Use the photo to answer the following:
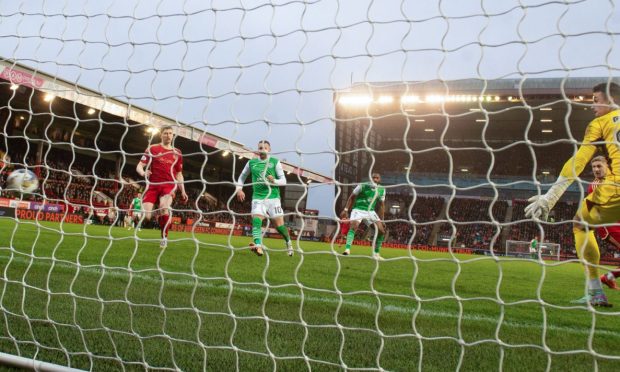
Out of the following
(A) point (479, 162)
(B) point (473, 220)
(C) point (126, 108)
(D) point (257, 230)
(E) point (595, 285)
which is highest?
(A) point (479, 162)

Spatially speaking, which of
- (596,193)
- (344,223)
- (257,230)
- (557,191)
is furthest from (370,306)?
(344,223)

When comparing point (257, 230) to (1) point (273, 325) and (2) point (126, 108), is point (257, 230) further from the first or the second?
(1) point (273, 325)

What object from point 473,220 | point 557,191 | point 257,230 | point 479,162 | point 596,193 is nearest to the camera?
point 557,191

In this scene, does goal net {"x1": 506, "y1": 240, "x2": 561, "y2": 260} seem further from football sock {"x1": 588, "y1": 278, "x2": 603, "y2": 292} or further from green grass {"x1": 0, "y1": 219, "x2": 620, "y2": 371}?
green grass {"x1": 0, "y1": 219, "x2": 620, "y2": 371}

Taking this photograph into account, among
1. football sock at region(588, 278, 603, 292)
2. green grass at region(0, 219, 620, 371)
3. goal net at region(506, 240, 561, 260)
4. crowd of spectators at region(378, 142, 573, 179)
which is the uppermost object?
crowd of spectators at region(378, 142, 573, 179)

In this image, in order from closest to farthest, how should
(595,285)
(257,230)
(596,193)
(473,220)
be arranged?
1. (596,193)
2. (595,285)
3. (257,230)
4. (473,220)

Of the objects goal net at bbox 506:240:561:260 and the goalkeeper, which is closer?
the goalkeeper

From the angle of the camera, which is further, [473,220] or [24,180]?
[473,220]

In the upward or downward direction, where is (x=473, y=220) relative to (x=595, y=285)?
upward

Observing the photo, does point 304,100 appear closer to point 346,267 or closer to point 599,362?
point 599,362

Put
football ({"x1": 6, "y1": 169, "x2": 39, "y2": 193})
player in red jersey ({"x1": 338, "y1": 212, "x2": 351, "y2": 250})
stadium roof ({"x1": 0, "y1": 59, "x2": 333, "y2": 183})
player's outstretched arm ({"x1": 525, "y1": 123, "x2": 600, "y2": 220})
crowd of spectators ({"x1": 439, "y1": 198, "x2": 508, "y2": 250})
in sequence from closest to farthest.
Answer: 1. player in red jersey ({"x1": 338, "y1": 212, "x2": 351, "y2": 250})
2. stadium roof ({"x1": 0, "y1": 59, "x2": 333, "y2": 183})
3. player's outstretched arm ({"x1": 525, "y1": 123, "x2": 600, "y2": 220})
4. football ({"x1": 6, "y1": 169, "x2": 39, "y2": 193})
5. crowd of spectators ({"x1": 439, "y1": 198, "x2": 508, "y2": 250})

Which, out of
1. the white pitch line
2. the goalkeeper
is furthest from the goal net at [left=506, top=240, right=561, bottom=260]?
the white pitch line

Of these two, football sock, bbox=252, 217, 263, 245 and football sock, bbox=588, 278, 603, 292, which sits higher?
football sock, bbox=252, 217, 263, 245

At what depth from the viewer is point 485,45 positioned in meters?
2.18
